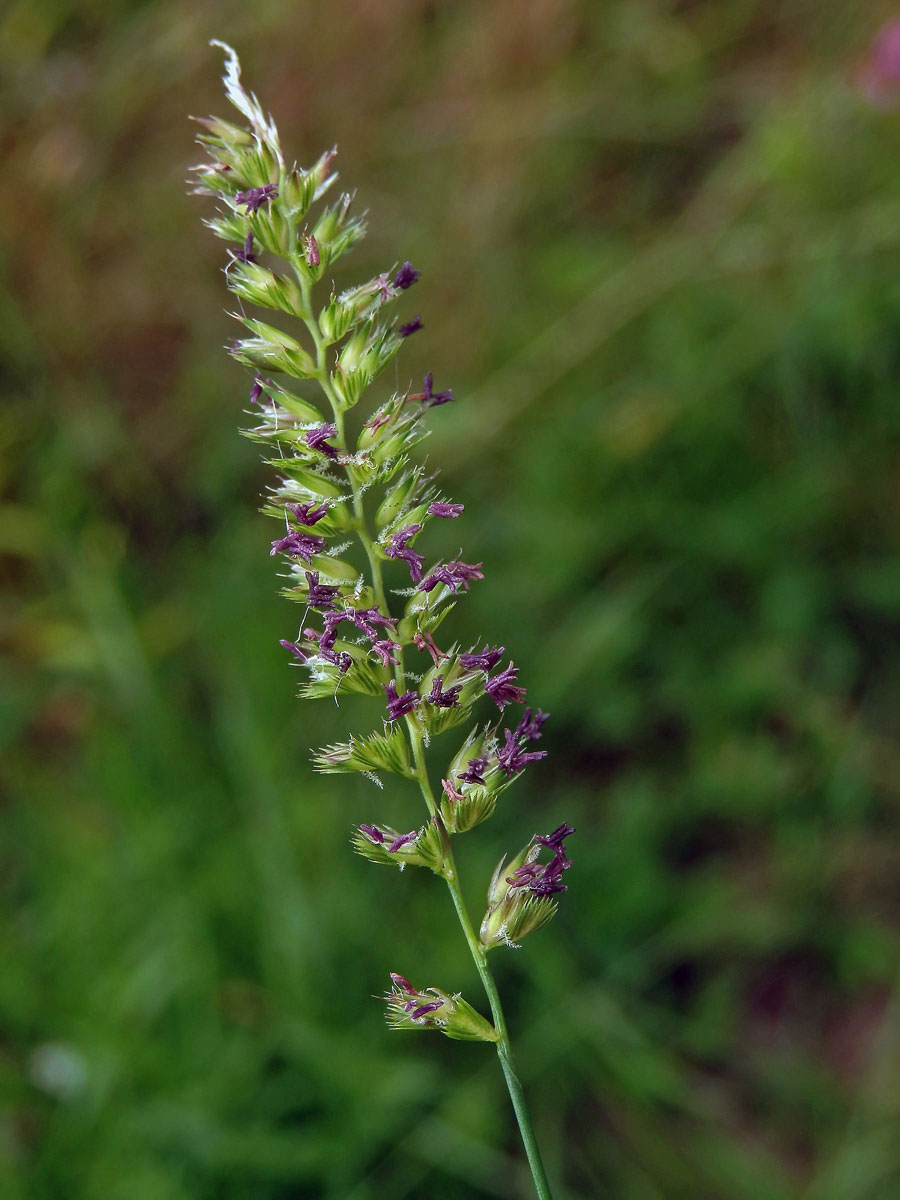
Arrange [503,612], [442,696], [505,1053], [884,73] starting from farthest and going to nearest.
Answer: [503,612]
[884,73]
[442,696]
[505,1053]

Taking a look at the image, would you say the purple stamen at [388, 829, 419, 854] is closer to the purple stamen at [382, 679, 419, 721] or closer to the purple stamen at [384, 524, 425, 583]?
the purple stamen at [382, 679, 419, 721]

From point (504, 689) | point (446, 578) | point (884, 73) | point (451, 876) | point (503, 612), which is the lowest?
point (451, 876)

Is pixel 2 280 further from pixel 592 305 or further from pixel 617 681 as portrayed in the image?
pixel 617 681

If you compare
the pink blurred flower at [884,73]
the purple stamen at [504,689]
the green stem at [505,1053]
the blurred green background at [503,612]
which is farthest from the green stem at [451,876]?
the pink blurred flower at [884,73]

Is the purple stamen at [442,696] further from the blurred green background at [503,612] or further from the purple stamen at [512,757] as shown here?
the blurred green background at [503,612]

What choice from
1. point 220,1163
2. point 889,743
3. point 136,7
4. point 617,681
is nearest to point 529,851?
point 220,1163

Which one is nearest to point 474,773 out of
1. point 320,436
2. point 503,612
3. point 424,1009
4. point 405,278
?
point 424,1009

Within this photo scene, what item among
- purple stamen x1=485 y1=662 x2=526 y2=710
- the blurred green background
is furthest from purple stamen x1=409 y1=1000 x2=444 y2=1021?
the blurred green background

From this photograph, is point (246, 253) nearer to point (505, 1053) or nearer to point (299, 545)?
point (299, 545)
